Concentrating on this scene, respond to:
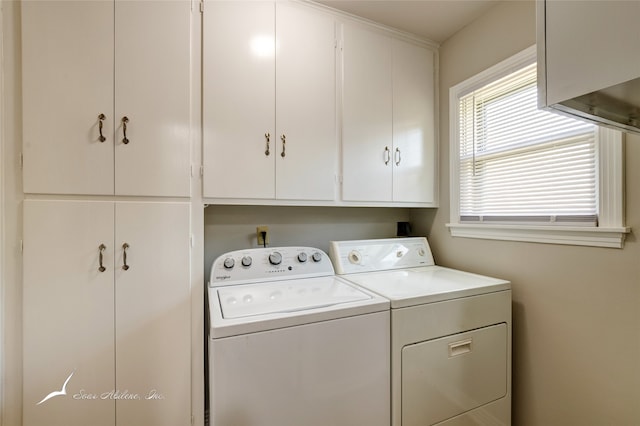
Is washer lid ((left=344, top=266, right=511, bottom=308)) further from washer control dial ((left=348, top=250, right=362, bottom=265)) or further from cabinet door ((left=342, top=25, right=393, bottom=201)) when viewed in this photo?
cabinet door ((left=342, top=25, right=393, bottom=201))

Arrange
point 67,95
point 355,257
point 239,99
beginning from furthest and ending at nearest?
1. point 355,257
2. point 239,99
3. point 67,95

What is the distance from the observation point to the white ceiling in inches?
62.1

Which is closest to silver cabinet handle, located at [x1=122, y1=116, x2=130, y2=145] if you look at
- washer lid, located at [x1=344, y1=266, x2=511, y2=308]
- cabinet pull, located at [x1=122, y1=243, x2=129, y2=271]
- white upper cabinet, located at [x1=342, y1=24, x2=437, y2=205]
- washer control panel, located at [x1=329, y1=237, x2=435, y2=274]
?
cabinet pull, located at [x1=122, y1=243, x2=129, y2=271]

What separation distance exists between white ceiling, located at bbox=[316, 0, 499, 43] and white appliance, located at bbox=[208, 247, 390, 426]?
165 centimetres

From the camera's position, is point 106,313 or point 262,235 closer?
point 106,313

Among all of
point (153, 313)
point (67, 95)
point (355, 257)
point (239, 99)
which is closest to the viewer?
point (67, 95)

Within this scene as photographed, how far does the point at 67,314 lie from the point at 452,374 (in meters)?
1.74

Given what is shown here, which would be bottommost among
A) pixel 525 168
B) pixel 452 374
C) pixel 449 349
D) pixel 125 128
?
pixel 452 374

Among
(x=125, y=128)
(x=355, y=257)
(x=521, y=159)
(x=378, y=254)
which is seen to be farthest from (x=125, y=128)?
(x=521, y=159)

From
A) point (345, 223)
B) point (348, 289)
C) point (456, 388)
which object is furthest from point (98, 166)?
point (456, 388)

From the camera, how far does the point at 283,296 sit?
1.25 meters

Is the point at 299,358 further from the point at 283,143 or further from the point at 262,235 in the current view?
the point at 283,143

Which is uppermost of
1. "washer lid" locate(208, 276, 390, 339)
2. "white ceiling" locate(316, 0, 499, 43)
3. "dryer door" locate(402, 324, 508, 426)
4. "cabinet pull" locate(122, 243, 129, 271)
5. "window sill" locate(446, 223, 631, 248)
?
"white ceiling" locate(316, 0, 499, 43)

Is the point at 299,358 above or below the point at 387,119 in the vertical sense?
below
